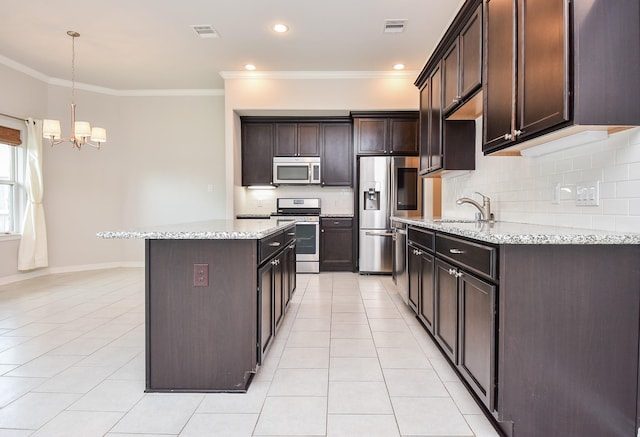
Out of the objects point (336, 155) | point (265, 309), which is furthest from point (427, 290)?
point (336, 155)

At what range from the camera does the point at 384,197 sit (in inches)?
210

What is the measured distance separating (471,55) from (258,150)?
3.71 m

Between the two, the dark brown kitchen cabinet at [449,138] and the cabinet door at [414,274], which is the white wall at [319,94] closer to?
the dark brown kitchen cabinet at [449,138]

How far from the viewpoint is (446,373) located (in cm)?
219

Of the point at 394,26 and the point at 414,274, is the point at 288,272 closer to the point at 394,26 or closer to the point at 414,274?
the point at 414,274

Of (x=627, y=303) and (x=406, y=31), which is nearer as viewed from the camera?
(x=627, y=303)

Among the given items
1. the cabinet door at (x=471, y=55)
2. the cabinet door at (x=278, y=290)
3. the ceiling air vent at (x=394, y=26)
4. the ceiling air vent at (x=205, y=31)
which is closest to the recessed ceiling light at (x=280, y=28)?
the ceiling air vent at (x=205, y=31)

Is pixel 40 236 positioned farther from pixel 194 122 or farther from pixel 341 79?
pixel 341 79

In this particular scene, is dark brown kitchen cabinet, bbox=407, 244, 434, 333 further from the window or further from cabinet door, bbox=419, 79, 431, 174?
the window

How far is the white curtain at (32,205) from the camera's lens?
4.94 m

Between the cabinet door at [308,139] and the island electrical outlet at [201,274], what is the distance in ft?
13.0

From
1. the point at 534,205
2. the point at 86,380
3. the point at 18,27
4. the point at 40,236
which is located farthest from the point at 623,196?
the point at 40,236

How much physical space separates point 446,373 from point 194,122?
527 centimetres

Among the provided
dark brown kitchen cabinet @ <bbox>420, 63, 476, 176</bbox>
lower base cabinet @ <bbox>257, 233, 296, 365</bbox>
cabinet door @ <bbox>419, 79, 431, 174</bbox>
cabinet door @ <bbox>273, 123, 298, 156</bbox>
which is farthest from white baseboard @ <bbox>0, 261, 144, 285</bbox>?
dark brown kitchen cabinet @ <bbox>420, 63, 476, 176</bbox>
